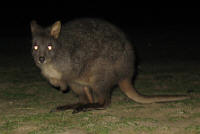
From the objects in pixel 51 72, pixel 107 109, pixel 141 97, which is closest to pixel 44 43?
pixel 51 72

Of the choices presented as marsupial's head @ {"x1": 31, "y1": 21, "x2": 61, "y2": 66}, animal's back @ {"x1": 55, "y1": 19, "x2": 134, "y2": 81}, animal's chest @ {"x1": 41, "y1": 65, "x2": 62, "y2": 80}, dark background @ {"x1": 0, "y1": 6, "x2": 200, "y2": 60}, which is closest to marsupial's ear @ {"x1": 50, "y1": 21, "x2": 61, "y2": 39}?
marsupial's head @ {"x1": 31, "y1": 21, "x2": 61, "y2": 66}

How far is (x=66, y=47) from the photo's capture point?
203 inches

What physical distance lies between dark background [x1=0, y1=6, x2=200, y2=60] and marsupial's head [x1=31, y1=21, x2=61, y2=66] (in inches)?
209

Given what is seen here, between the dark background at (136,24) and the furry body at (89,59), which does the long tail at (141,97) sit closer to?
the furry body at (89,59)

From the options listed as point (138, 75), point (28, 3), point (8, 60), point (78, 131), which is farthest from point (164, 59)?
point (28, 3)

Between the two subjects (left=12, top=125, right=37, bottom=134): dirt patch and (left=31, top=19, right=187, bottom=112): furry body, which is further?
(left=31, top=19, right=187, bottom=112): furry body

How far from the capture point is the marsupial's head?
193 inches

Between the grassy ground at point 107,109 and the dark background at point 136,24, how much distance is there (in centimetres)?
264

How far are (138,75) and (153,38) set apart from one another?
6.83 meters

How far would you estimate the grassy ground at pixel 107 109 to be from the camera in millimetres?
4180

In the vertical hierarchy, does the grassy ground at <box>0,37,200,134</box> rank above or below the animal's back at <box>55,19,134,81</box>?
below

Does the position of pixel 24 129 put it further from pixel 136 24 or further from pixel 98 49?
pixel 136 24

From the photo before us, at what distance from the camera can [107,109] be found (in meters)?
5.11

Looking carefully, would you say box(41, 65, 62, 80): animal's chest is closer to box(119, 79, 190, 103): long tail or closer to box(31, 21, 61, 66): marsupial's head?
box(31, 21, 61, 66): marsupial's head
